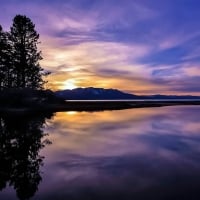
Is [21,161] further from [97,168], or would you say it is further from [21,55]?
[21,55]

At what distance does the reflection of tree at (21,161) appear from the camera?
12.5m

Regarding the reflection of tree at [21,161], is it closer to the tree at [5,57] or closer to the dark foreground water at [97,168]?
the dark foreground water at [97,168]

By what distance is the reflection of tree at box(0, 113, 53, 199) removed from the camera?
12461 millimetres

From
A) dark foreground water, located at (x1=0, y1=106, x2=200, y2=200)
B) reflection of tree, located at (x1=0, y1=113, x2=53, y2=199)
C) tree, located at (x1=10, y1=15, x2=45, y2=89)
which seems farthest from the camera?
tree, located at (x1=10, y1=15, x2=45, y2=89)

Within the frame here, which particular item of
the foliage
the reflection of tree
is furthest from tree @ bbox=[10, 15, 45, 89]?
the reflection of tree

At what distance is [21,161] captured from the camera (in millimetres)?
16469

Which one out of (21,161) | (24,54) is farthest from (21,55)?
(21,161)

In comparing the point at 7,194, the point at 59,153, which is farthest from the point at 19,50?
the point at 7,194

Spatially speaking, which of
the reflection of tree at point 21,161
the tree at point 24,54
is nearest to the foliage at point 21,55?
the tree at point 24,54

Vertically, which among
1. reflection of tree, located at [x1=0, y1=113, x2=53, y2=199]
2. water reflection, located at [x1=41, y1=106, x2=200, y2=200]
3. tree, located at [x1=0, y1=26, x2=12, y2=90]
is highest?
tree, located at [x1=0, y1=26, x2=12, y2=90]

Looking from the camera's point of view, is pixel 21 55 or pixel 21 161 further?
pixel 21 55

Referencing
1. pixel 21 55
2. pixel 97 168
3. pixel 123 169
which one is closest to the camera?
pixel 123 169

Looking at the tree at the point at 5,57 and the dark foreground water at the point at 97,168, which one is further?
the tree at the point at 5,57

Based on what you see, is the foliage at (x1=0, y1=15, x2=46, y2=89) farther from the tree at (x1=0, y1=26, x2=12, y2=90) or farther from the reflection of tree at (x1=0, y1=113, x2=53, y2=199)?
the reflection of tree at (x1=0, y1=113, x2=53, y2=199)
